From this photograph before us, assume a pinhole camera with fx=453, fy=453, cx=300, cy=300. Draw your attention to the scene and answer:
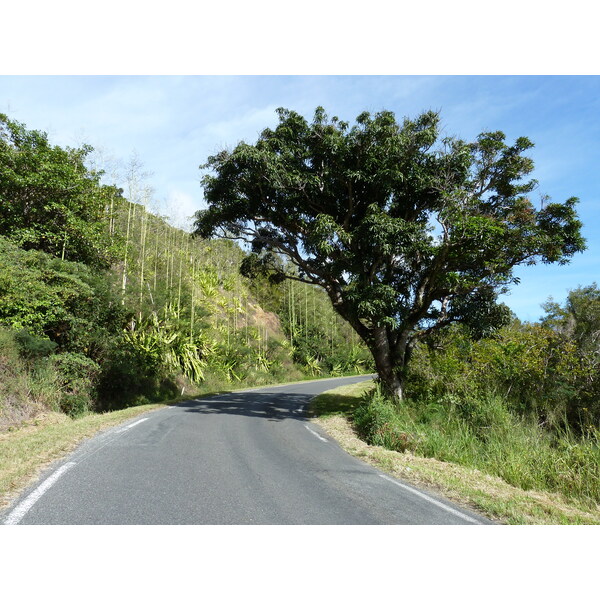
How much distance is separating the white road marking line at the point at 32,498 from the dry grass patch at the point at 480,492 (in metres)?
5.04

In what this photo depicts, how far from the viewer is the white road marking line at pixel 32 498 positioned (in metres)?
4.44

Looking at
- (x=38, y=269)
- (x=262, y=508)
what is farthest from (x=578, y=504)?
(x=38, y=269)

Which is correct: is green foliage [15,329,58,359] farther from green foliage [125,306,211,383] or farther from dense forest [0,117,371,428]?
green foliage [125,306,211,383]

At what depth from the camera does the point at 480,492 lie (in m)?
6.28

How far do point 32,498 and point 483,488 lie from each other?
5.89 meters

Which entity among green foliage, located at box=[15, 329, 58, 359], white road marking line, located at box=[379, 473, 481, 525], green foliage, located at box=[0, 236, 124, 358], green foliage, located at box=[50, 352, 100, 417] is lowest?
white road marking line, located at box=[379, 473, 481, 525]

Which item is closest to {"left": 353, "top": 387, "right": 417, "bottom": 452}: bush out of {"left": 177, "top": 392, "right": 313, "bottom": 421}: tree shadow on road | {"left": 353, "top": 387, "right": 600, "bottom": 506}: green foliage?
{"left": 353, "top": 387, "right": 600, "bottom": 506}: green foliage

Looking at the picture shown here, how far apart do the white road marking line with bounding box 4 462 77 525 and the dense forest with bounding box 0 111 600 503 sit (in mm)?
6759

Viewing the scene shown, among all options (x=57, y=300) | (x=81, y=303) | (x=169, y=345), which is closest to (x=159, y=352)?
(x=169, y=345)

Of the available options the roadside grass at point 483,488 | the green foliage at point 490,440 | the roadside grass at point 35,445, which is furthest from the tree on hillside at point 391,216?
the roadside grass at point 35,445

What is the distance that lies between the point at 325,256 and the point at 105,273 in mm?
10230

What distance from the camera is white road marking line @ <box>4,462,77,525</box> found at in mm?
4438

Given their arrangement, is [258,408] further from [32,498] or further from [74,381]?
[32,498]

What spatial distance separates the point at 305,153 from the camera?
46.1 ft
